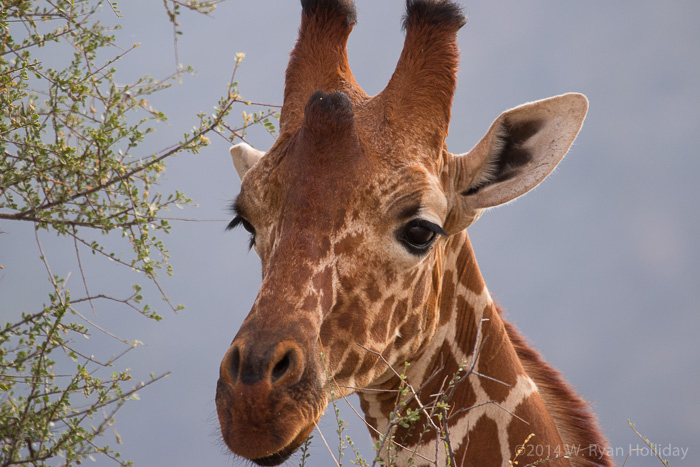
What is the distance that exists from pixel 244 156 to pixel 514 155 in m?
1.81

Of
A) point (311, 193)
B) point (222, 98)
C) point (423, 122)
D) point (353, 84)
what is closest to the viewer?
point (311, 193)

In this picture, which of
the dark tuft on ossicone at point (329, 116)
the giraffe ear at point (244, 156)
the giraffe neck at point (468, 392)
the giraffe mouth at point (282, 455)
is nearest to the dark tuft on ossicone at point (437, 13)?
the dark tuft on ossicone at point (329, 116)

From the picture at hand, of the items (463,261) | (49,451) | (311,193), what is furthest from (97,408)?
(463,261)

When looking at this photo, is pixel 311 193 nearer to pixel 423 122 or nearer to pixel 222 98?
pixel 423 122

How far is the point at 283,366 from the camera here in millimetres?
2699

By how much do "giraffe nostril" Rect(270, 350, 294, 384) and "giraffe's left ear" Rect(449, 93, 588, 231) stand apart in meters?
1.42

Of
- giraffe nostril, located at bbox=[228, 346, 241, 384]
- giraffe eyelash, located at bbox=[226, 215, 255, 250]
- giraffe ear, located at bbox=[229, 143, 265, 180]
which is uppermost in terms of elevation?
giraffe ear, located at bbox=[229, 143, 265, 180]

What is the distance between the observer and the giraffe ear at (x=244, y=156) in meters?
4.50


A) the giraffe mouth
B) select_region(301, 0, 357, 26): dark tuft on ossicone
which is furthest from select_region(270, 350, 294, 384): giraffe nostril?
select_region(301, 0, 357, 26): dark tuft on ossicone

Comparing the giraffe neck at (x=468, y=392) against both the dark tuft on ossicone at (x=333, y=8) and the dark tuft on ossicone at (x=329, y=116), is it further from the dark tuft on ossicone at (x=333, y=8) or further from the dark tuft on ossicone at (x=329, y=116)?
the dark tuft on ossicone at (x=333, y=8)

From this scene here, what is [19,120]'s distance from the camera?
4.07 meters

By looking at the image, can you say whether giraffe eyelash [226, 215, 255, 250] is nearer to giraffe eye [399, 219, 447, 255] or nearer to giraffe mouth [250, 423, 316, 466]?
giraffe eye [399, 219, 447, 255]

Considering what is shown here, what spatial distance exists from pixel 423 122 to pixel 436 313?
3.37ft

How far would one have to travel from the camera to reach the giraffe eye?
3.28 m
